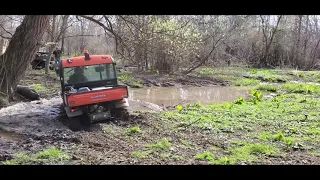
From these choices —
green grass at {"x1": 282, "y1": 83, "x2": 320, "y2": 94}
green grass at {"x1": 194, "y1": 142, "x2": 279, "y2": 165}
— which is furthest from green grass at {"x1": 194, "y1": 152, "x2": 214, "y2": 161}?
green grass at {"x1": 282, "y1": 83, "x2": 320, "y2": 94}

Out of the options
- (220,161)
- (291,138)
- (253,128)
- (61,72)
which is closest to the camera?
(220,161)

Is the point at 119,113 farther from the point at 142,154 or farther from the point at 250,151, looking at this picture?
the point at 250,151

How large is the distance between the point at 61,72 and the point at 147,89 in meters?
9.31

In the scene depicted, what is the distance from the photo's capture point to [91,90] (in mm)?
9758

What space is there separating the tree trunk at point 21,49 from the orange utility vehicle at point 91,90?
1020mm

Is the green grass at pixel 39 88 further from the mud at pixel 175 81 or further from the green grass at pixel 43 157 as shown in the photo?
the green grass at pixel 43 157

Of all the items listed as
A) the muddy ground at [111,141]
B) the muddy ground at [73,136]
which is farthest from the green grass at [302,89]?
the muddy ground at [111,141]

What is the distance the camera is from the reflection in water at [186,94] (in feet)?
53.8

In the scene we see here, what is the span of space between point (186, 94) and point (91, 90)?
9.19 m
